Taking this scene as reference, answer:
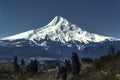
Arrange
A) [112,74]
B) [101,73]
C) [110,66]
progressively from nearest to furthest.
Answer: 1. [112,74]
2. [101,73]
3. [110,66]

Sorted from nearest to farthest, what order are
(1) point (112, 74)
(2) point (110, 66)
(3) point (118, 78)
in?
(3) point (118, 78) → (1) point (112, 74) → (2) point (110, 66)

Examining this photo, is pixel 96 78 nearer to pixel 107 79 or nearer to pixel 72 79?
pixel 107 79

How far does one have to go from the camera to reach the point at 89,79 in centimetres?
17388

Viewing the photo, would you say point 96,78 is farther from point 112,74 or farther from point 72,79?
point 72,79

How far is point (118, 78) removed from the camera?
15012 cm

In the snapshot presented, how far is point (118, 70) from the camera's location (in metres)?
174

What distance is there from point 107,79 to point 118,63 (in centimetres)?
3436

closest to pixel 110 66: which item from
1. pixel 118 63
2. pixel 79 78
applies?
pixel 118 63

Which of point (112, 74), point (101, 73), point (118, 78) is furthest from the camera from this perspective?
point (101, 73)

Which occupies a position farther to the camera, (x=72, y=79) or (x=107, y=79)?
(x=72, y=79)

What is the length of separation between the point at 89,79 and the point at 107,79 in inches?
678

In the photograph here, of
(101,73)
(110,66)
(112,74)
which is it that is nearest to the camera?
(112,74)

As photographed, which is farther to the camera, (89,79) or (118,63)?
(118,63)

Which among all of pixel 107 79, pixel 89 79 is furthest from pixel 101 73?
pixel 107 79
